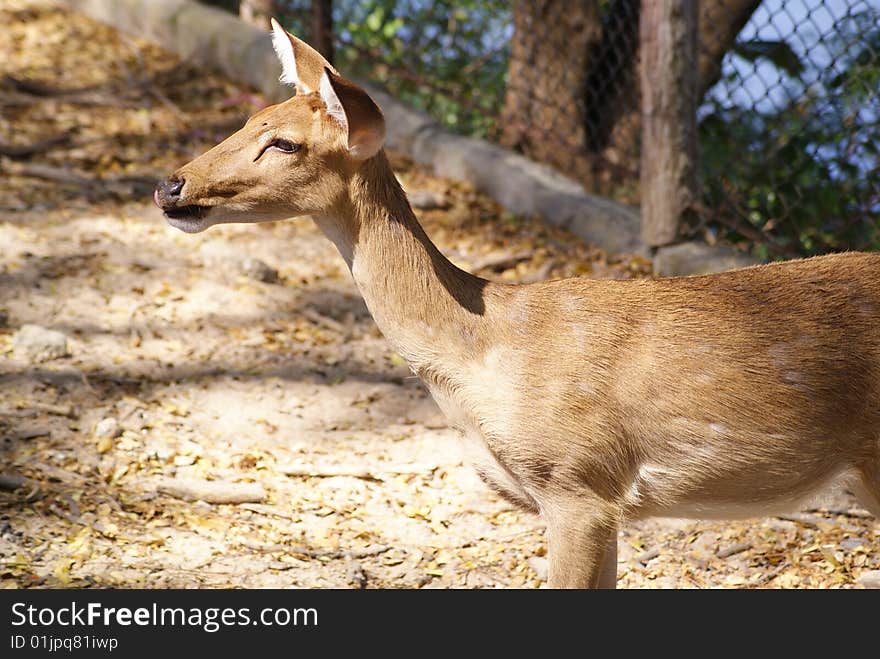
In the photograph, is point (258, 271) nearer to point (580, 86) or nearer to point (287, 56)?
point (580, 86)

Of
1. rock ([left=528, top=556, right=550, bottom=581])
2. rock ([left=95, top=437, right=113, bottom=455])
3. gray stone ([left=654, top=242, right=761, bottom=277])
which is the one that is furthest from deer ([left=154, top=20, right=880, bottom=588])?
gray stone ([left=654, top=242, right=761, bottom=277])

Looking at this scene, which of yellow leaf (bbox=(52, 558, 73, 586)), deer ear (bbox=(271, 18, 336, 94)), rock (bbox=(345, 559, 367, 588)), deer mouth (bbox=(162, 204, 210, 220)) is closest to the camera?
deer mouth (bbox=(162, 204, 210, 220))

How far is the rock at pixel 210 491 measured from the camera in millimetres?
4637

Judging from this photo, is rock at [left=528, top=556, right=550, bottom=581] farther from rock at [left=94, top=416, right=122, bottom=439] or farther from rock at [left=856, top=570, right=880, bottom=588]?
rock at [left=94, top=416, right=122, bottom=439]

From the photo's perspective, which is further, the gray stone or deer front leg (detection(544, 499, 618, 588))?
the gray stone

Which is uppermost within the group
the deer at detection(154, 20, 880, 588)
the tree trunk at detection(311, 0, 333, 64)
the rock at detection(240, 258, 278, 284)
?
the tree trunk at detection(311, 0, 333, 64)

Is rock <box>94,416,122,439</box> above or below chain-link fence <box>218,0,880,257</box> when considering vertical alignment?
below

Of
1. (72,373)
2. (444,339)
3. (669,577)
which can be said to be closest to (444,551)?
(669,577)

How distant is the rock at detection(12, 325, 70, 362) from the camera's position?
541 centimetres

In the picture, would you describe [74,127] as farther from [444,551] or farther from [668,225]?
[444,551]

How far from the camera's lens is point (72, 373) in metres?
5.35

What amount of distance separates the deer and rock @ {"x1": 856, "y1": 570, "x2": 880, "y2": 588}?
714mm

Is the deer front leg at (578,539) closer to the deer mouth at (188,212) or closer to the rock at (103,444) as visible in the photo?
the deer mouth at (188,212)

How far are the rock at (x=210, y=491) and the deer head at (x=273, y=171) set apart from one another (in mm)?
1438
